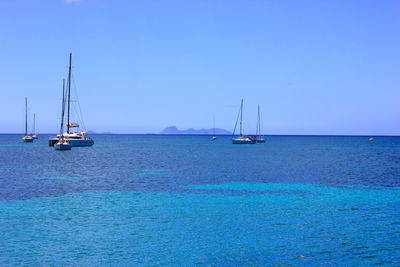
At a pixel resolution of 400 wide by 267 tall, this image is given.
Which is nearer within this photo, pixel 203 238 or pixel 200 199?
pixel 203 238

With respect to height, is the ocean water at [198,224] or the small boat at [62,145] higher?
the small boat at [62,145]

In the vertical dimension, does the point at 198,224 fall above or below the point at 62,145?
below

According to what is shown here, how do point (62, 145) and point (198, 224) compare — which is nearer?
point (198, 224)

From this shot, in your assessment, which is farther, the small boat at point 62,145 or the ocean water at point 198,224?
the small boat at point 62,145

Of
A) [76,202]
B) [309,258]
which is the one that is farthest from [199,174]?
[309,258]

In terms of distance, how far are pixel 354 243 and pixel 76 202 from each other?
2002cm

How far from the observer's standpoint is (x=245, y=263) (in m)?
15.8

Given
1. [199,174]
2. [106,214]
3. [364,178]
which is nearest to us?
[106,214]

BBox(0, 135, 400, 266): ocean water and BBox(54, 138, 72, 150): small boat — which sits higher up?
BBox(54, 138, 72, 150): small boat

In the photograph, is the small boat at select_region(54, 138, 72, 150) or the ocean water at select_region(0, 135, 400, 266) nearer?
the ocean water at select_region(0, 135, 400, 266)

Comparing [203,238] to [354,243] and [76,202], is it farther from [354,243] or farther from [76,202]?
[76,202]

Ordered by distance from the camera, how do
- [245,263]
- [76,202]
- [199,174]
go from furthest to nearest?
[199,174] < [76,202] < [245,263]

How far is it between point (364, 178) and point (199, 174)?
2101 cm

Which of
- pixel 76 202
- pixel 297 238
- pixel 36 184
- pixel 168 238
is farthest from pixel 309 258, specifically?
pixel 36 184
